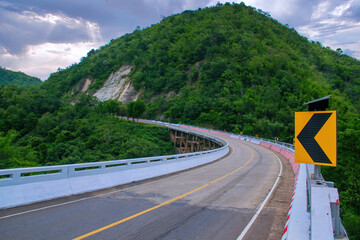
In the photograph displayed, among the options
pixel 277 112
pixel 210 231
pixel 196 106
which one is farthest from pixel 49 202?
pixel 196 106

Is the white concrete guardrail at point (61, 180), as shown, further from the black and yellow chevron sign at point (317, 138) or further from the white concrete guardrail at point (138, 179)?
the black and yellow chevron sign at point (317, 138)

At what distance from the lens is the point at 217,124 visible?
2808 inches

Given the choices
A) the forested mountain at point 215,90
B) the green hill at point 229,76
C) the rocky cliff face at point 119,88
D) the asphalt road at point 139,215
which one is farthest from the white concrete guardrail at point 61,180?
the rocky cliff face at point 119,88

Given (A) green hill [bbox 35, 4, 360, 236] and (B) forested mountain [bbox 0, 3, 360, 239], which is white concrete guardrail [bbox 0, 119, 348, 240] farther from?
(A) green hill [bbox 35, 4, 360, 236]

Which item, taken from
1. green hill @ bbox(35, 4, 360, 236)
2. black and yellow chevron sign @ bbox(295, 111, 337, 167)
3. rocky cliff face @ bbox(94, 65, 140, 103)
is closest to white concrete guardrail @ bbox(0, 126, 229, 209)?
black and yellow chevron sign @ bbox(295, 111, 337, 167)

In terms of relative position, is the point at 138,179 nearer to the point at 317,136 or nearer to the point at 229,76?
the point at 317,136

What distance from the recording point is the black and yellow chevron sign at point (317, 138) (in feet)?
14.0

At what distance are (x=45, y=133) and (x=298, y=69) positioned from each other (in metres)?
75.2

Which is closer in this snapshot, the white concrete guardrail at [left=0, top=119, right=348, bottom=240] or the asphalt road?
the white concrete guardrail at [left=0, top=119, right=348, bottom=240]

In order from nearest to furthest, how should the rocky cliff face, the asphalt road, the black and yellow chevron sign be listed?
the black and yellow chevron sign → the asphalt road → the rocky cliff face

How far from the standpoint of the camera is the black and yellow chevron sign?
14.0 feet

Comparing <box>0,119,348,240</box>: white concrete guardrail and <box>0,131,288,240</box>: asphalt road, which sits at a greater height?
<box>0,119,348,240</box>: white concrete guardrail

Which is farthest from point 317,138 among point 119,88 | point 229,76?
point 119,88

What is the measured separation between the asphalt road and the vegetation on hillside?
25.0 m
